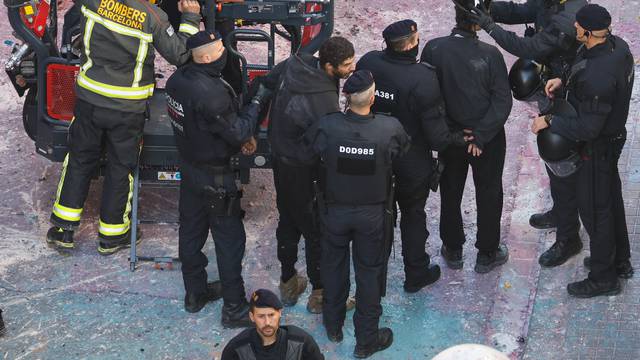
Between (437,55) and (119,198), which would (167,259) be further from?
(437,55)

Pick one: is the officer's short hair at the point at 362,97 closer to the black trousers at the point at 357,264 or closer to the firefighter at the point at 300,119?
the firefighter at the point at 300,119

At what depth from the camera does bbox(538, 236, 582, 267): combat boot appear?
7.90 metres

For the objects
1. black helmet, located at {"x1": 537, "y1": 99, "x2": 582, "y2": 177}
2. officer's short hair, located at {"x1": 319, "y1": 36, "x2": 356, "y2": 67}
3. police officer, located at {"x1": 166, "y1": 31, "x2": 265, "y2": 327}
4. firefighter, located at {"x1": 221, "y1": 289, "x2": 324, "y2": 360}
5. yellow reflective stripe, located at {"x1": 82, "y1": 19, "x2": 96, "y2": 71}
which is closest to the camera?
firefighter, located at {"x1": 221, "y1": 289, "x2": 324, "y2": 360}

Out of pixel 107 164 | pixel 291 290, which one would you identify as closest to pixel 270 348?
pixel 291 290

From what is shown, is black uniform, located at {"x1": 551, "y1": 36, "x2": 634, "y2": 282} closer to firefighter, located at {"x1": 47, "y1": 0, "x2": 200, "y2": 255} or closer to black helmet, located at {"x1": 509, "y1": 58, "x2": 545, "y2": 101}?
black helmet, located at {"x1": 509, "y1": 58, "x2": 545, "y2": 101}

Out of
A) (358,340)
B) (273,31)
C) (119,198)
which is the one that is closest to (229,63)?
(273,31)

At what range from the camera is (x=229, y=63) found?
8320mm

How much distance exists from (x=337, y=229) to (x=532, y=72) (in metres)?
1.96

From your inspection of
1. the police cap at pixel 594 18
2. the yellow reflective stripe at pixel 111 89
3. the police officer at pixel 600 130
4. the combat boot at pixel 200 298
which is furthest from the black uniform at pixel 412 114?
the yellow reflective stripe at pixel 111 89

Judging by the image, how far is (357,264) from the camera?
6957 millimetres

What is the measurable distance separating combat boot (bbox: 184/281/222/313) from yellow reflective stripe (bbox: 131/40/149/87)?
149cm

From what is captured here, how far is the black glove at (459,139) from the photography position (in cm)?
729

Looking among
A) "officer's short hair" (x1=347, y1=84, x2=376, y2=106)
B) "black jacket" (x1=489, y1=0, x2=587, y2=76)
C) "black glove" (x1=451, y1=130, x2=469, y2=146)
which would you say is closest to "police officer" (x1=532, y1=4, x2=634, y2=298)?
"black jacket" (x1=489, y1=0, x2=587, y2=76)

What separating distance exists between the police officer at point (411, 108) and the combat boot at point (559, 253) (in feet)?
3.31
